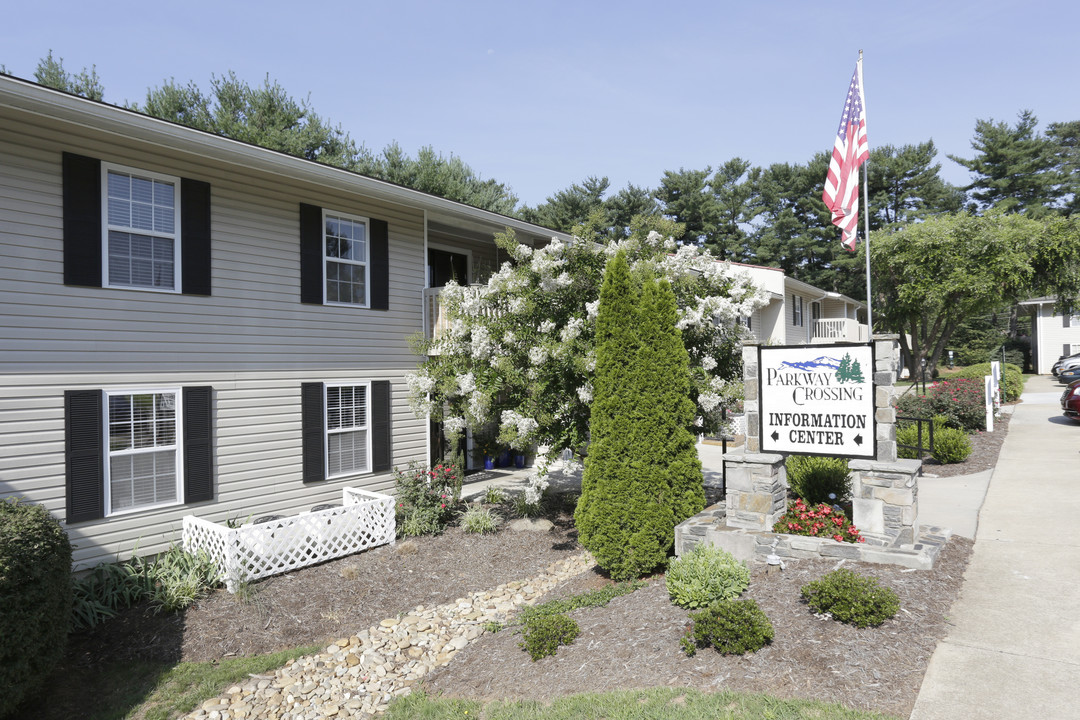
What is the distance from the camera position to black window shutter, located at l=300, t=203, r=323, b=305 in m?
9.71

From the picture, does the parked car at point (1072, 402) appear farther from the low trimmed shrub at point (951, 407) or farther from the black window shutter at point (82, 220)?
the black window shutter at point (82, 220)

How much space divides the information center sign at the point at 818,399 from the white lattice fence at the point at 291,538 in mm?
5758

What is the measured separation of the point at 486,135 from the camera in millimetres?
19016

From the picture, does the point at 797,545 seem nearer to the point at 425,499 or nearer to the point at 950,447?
the point at 425,499

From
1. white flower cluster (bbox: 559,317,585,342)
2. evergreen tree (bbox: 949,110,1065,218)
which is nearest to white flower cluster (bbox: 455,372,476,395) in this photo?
white flower cluster (bbox: 559,317,585,342)

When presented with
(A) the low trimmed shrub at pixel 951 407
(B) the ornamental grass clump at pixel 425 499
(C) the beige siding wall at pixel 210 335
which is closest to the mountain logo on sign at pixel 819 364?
(B) the ornamental grass clump at pixel 425 499

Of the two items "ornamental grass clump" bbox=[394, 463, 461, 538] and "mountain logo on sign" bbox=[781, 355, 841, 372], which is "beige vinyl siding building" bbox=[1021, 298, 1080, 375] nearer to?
"mountain logo on sign" bbox=[781, 355, 841, 372]

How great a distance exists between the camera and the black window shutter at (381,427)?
10.6 m

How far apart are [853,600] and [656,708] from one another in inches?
73.3

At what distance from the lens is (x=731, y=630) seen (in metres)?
4.57

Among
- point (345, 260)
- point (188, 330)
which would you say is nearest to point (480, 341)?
point (345, 260)

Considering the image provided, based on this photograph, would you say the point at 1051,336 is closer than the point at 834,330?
No

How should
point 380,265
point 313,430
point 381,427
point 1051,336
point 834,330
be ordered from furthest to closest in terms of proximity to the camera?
1. point 1051,336
2. point 834,330
3. point 380,265
4. point 381,427
5. point 313,430

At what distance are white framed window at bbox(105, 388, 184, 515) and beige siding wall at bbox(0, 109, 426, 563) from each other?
0.20 m
